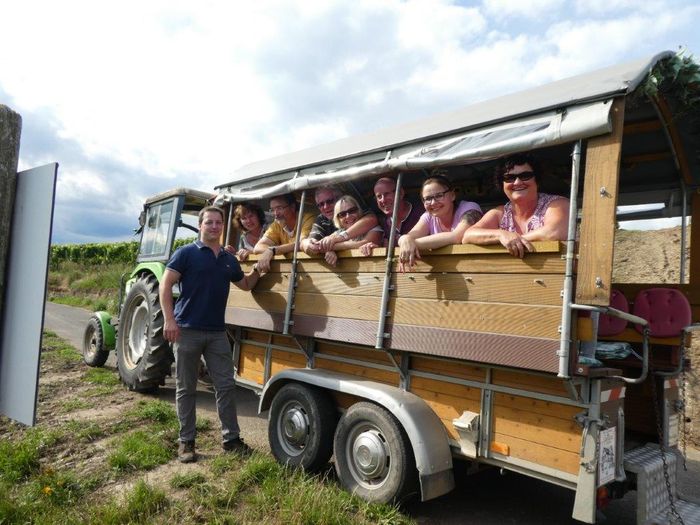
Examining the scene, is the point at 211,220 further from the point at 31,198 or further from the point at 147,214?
the point at 147,214

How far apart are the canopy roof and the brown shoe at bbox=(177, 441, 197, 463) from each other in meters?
2.29

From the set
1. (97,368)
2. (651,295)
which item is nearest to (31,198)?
(651,295)

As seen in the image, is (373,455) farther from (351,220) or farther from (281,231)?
(281,231)

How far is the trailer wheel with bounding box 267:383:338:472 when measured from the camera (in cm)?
376

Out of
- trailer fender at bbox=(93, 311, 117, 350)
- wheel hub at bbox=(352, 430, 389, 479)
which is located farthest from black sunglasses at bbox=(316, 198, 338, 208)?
trailer fender at bbox=(93, 311, 117, 350)

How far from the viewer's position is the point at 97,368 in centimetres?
774

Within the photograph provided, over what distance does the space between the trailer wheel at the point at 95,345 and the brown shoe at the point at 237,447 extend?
4.22 meters

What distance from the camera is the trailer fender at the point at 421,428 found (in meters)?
3.01

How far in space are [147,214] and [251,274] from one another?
3.68 m

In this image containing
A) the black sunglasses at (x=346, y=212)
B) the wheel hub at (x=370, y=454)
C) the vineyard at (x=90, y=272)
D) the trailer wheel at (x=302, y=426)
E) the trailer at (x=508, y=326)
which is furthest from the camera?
the vineyard at (x=90, y=272)

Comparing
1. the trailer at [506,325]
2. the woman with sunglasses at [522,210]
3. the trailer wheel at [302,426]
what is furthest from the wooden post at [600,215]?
the trailer wheel at [302,426]

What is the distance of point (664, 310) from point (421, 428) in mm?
2051

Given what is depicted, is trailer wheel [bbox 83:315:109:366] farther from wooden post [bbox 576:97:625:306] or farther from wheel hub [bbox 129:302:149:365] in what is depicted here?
wooden post [bbox 576:97:625:306]

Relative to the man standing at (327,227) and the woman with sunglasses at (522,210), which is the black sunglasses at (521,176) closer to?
the woman with sunglasses at (522,210)
